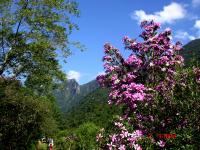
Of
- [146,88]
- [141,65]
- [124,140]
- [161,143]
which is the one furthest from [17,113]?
[161,143]

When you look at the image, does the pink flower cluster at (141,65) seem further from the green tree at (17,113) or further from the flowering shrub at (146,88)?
the green tree at (17,113)

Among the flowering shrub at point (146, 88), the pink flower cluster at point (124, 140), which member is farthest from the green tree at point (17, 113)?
the pink flower cluster at point (124, 140)

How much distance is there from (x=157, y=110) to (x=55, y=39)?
1964 centimetres

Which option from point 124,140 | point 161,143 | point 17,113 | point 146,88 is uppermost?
point 17,113

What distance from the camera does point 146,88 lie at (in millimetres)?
12961

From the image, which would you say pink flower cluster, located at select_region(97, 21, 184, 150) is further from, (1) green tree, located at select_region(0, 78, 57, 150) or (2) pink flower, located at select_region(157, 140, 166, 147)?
(1) green tree, located at select_region(0, 78, 57, 150)

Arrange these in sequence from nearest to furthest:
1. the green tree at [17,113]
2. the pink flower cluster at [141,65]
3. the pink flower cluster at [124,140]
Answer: the pink flower cluster at [124,140], the pink flower cluster at [141,65], the green tree at [17,113]

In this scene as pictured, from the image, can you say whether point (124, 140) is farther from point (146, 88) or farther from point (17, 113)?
point (17, 113)

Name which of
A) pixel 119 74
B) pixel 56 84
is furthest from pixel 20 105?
pixel 119 74

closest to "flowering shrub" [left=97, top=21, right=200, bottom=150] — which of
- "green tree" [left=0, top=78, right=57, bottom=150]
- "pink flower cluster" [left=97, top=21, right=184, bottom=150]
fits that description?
"pink flower cluster" [left=97, top=21, right=184, bottom=150]

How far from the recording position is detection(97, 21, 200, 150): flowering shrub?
34.4ft

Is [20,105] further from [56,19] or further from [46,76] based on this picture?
[56,19]

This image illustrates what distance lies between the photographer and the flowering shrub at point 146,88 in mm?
10492

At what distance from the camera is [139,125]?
1120 centimetres
